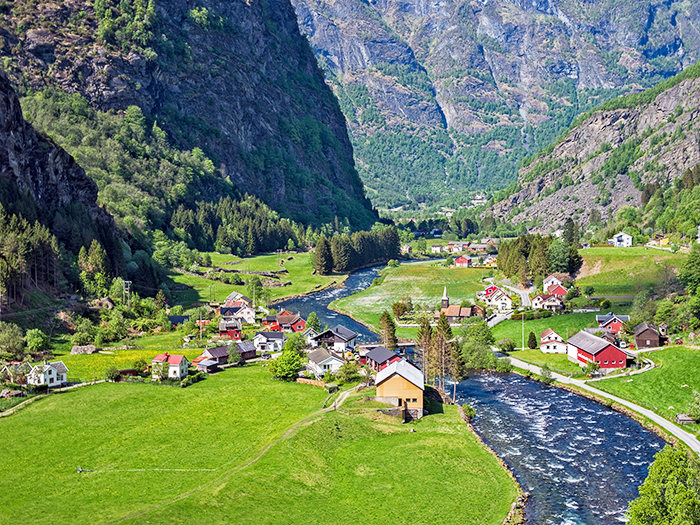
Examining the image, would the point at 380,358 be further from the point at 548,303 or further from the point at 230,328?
the point at 548,303

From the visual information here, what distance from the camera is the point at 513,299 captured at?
14412cm

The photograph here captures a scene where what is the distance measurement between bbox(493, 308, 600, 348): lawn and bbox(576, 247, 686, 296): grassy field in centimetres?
1666

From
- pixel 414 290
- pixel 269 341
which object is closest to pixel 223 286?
pixel 414 290

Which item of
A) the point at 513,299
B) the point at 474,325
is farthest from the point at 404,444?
the point at 513,299

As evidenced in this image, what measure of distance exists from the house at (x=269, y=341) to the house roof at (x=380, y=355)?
19.2 m

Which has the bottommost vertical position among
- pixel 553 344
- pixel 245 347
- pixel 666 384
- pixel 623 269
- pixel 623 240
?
pixel 666 384

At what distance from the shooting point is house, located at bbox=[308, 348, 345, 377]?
9000cm

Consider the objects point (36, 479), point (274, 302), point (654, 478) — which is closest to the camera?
point (654, 478)

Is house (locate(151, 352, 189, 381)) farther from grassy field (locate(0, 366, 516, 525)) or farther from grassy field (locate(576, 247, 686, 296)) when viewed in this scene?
grassy field (locate(576, 247, 686, 296))

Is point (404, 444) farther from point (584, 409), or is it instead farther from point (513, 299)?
point (513, 299)

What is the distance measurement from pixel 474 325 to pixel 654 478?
71660 millimetres

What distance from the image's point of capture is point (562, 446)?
67125mm

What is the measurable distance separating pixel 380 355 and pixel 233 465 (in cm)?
4006

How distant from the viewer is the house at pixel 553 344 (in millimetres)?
109000
